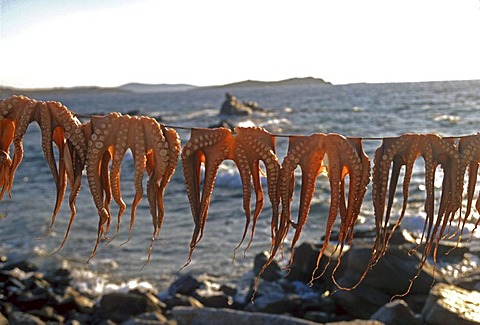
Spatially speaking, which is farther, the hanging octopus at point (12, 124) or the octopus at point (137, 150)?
the hanging octopus at point (12, 124)

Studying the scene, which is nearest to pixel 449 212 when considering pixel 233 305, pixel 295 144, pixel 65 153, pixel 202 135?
pixel 295 144

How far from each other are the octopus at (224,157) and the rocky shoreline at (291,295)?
6.74 m

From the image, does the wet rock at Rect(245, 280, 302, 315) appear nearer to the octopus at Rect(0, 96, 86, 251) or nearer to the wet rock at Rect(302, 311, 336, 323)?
the wet rock at Rect(302, 311, 336, 323)

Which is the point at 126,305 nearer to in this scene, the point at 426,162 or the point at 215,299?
the point at 215,299

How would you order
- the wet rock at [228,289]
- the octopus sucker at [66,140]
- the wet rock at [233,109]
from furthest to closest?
the wet rock at [233,109] < the wet rock at [228,289] < the octopus sucker at [66,140]

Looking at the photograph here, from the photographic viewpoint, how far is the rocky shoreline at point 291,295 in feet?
39.3

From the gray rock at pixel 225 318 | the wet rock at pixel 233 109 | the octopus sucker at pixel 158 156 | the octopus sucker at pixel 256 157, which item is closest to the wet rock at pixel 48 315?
the gray rock at pixel 225 318

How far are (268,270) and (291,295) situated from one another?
1.92 metres

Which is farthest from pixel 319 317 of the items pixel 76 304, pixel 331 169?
pixel 331 169

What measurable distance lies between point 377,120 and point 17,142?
66.3 metres

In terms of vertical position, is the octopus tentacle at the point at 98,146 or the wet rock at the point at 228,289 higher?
the octopus tentacle at the point at 98,146

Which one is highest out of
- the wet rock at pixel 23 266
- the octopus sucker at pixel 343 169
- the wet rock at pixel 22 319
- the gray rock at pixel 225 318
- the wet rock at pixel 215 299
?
the octopus sucker at pixel 343 169

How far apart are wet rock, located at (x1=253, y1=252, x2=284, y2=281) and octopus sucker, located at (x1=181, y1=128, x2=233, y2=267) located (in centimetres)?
1219

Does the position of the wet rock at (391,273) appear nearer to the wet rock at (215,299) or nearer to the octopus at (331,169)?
the wet rock at (215,299)
